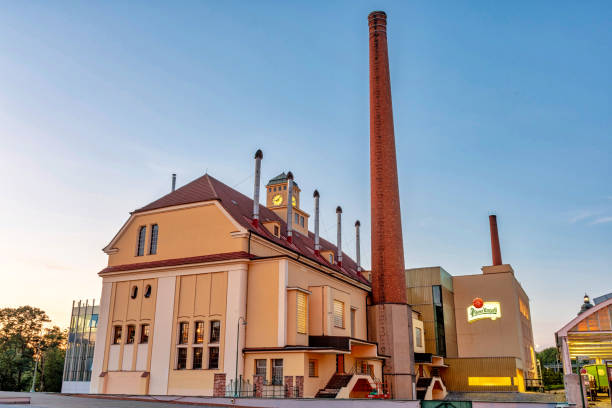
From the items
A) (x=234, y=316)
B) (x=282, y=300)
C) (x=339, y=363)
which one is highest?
(x=282, y=300)

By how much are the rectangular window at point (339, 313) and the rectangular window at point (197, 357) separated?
365 inches

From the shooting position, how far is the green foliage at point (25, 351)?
219 ft

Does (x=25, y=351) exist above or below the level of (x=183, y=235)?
below

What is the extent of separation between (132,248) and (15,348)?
43.0m

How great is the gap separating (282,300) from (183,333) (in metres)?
7.07

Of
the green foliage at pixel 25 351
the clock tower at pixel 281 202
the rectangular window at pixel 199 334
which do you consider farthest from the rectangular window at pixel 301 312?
the green foliage at pixel 25 351

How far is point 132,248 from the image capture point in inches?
1495

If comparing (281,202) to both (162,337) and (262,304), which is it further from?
(162,337)

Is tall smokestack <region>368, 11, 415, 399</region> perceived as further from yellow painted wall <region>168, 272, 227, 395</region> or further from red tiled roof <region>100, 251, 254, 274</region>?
yellow painted wall <region>168, 272, 227, 395</region>

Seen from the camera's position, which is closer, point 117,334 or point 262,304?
point 262,304

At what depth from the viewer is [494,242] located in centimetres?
6962

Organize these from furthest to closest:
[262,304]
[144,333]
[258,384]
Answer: [144,333], [262,304], [258,384]

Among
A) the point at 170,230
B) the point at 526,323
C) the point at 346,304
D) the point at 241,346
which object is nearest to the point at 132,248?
the point at 170,230

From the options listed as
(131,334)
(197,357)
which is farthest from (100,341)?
(197,357)
